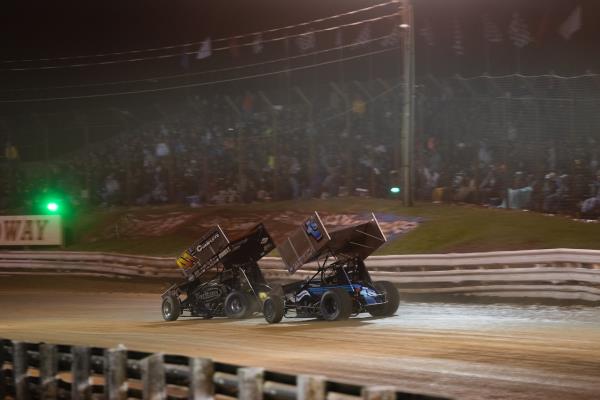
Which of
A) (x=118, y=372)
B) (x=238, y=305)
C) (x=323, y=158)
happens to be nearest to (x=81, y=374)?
(x=118, y=372)

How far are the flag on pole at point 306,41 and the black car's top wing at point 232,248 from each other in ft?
67.4

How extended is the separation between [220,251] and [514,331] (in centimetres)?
648

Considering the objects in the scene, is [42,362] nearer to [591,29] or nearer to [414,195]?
[414,195]

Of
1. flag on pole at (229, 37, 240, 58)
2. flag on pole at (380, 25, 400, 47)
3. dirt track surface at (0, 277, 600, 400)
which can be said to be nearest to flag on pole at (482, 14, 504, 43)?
flag on pole at (380, 25, 400, 47)

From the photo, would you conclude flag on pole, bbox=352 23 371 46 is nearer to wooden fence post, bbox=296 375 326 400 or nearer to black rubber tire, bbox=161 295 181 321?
black rubber tire, bbox=161 295 181 321

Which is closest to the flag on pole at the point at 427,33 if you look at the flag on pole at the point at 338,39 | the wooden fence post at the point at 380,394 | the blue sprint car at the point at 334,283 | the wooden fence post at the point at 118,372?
the flag on pole at the point at 338,39

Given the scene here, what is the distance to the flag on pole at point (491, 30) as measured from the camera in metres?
33.8

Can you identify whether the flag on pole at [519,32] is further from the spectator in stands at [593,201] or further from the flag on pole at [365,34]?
the spectator in stands at [593,201]

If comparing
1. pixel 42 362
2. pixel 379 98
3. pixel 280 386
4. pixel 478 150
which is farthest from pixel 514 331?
pixel 379 98

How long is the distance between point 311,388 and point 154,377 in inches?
85.3

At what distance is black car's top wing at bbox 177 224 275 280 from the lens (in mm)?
18609

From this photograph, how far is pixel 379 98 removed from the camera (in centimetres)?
3262

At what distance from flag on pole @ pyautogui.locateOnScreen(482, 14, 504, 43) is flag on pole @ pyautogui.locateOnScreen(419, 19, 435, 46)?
250cm

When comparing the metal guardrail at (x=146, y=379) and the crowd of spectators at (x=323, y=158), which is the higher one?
the crowd of spectators at (x=323, y=158)
